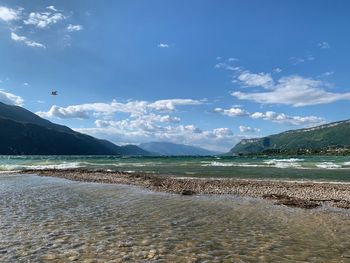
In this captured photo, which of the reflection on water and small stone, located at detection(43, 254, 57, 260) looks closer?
small stone, located at detection(43, 254, 57, 260)

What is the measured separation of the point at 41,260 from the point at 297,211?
1614 cm

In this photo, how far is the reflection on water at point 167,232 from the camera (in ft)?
39.1

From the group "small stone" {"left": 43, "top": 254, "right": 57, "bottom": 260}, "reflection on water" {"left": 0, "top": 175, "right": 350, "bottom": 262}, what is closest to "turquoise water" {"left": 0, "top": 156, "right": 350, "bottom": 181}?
"reflection on water" {"left": 0, "top": 175, "right": 350, "bottom": 262}

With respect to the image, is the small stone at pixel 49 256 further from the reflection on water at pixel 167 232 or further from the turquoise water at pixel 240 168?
the turquoise water at pixel 240 168

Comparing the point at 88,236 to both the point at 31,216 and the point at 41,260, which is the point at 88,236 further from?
the point at 31,216

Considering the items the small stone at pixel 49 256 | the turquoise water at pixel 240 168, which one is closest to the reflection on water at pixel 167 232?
the small stone at pixel 49 256

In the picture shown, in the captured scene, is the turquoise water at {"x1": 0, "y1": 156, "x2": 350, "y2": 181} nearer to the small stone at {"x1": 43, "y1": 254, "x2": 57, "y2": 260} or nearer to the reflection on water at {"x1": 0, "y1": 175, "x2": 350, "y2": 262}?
the reflection on water at {"x1": 0, "y1": 175, "x2": 350, "y2": 262}

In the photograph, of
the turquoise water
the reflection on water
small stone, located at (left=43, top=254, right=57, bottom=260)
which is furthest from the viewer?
the turquoise water

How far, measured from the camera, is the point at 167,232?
50.3 feet

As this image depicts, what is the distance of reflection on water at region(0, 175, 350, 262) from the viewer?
11930 millimetres

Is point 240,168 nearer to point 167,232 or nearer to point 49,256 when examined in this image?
point 167,232

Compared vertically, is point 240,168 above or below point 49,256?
above

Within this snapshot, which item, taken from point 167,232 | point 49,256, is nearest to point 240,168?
point 167,232

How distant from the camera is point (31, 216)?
18391 mm
